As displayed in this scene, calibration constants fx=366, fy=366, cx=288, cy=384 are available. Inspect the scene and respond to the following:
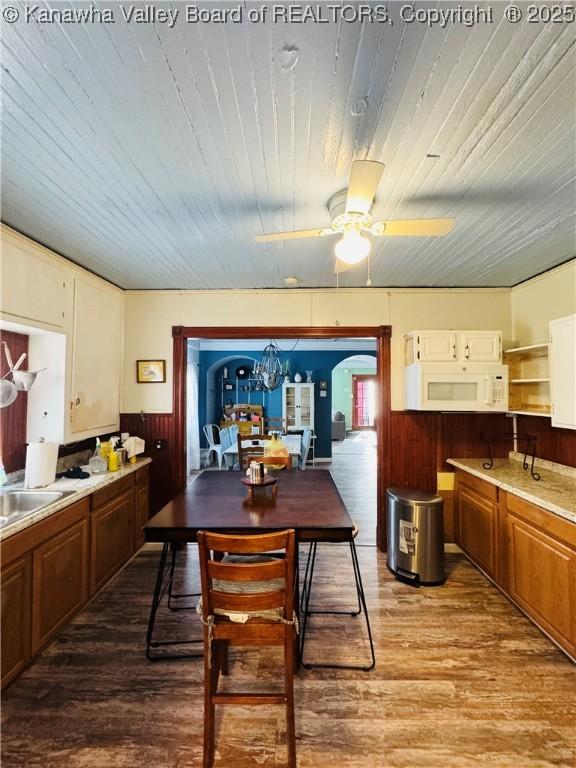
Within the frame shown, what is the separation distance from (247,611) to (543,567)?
1943 mm

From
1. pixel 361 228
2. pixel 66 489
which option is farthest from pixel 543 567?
pixel 66 489

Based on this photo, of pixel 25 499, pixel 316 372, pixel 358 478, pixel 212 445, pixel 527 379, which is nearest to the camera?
pixel 25 499

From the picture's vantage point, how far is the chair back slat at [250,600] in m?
1.54

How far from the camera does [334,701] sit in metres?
1.86

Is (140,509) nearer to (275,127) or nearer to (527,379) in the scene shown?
(275,127)

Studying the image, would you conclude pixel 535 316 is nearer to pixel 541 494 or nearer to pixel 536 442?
pixel 536 442

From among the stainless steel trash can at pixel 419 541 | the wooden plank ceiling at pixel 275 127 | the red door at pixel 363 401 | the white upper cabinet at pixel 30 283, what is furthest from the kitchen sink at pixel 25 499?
the red door at pixel 363 401

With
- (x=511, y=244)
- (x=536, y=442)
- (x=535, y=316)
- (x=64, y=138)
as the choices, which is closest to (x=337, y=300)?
(x=511, y=244)

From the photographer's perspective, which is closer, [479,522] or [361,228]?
[361,228]

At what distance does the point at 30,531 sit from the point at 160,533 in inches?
30.1

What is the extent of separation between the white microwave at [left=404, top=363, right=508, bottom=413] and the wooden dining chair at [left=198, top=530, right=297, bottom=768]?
222cm

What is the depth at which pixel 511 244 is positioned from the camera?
2.66m

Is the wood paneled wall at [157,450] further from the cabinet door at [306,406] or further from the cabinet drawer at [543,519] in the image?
the cabinet door at [306,406]

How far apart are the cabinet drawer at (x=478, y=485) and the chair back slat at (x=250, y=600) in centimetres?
212
